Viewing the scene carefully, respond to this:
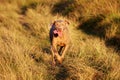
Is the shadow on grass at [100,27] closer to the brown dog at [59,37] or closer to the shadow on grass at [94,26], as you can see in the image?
the shadow on grass at [94,26]

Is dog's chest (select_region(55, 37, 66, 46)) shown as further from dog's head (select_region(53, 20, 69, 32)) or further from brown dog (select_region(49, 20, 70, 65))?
dog's head (select_region(53, 20, 69, 32))

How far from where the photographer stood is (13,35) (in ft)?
23.4

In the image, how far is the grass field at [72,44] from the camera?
4.79 meters

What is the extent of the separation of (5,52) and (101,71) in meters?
1.66

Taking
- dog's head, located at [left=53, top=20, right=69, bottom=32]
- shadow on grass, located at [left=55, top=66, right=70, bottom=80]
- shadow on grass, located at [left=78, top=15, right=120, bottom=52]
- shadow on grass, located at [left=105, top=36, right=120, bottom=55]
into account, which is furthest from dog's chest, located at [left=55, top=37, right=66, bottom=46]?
shadow on grass, located at [left=105, top=36, right=120, bottom=55]

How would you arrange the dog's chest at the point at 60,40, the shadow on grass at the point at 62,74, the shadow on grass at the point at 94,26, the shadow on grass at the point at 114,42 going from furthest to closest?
the shadow on grass at the point at 94,26
the shadow on grass at the point at 114,42
the dog's chest at the point at 60,40
the shadow on grass at the point at 62,74

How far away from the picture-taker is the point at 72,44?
251 inches

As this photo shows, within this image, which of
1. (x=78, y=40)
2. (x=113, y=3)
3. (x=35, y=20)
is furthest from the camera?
(x=35, y=20)

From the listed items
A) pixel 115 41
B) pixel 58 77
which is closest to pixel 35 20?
pixel 115 41

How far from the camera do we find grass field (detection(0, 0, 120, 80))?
4789 mm

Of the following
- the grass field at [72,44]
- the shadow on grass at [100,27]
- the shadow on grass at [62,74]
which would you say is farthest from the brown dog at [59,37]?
the shadow on grass at [100,27]

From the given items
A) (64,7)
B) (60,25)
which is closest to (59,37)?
(60,25)

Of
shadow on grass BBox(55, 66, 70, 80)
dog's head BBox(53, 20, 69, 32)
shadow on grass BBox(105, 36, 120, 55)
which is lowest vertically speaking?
shadow on grass BBox(55, 66, 70, 80)

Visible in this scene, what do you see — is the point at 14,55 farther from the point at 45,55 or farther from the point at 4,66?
the point at 45,55
